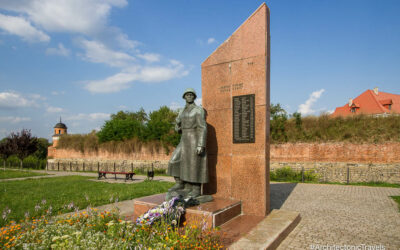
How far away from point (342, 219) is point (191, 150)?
14.0 ft

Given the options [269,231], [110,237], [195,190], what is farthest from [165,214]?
[269,231]

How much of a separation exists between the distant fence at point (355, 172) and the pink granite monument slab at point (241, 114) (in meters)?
9.81

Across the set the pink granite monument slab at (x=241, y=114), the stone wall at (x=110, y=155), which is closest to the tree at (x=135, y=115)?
the stone wall at (x=110, y=155)

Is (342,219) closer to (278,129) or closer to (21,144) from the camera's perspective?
(278,129)

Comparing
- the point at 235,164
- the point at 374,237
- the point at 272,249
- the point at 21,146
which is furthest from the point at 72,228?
the point at 21,146

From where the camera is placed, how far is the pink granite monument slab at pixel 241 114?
6148mm

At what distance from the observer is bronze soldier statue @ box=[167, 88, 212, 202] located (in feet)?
19.3

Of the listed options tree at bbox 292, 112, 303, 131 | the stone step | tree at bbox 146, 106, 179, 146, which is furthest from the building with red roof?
the stone step

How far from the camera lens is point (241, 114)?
6.45 meters

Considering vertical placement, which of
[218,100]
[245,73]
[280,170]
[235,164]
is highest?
[245,73]

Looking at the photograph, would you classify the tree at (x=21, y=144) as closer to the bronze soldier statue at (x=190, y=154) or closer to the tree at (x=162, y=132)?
the tree at (x=162, y=132)

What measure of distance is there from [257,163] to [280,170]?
445 inches

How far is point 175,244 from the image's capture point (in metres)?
3.29

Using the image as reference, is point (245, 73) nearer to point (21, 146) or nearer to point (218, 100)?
point (218, 100)
